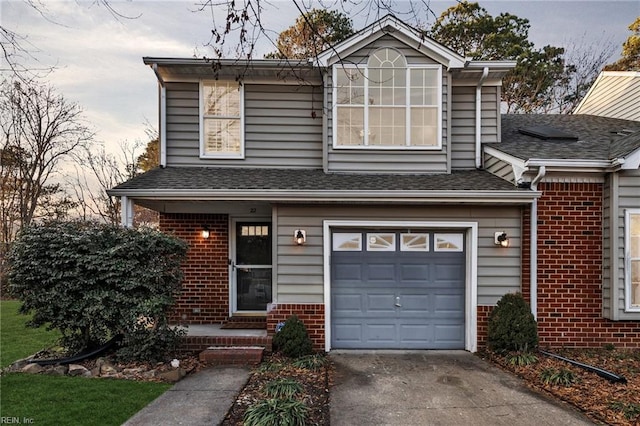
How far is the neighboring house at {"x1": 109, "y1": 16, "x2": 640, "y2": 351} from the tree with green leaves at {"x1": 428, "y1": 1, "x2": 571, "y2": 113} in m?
10.2

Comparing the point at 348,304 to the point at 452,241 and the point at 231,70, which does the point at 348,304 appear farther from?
the point at 231,70

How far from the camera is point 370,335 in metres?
6.56

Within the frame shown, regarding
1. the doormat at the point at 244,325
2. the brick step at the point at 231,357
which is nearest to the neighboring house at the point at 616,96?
the doormat at the point at 244,325

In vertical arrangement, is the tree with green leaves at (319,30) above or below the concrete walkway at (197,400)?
above

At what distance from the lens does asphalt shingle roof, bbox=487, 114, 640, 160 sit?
6.32 meters

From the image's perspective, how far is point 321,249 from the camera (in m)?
6.41

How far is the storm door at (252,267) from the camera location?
25.8ft

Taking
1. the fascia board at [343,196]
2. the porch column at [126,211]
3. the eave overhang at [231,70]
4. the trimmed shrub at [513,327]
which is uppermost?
the eave overhang at [231,70]

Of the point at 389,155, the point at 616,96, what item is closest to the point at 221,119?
the point at 389,155

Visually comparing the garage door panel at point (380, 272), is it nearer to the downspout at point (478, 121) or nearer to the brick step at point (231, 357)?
the brick step at point (231, 357)

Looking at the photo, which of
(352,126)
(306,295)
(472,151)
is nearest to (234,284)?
(306,295)

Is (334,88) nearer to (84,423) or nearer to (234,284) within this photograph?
(234,284)

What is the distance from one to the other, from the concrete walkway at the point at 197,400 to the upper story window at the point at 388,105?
178 inches

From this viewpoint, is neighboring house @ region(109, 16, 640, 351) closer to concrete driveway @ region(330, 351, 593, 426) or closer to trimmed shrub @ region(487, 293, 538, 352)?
trimmed shrub @ region(487, 293, 538, 352)
